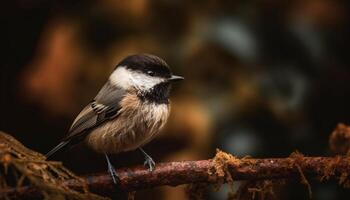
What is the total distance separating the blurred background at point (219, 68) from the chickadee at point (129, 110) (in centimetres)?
19

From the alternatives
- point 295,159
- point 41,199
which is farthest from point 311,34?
point 41,199

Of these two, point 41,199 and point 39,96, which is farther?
point 39,96

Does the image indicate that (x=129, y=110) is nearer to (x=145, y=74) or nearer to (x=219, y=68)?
(x=145, y=74)

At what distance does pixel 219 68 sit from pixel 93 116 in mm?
674

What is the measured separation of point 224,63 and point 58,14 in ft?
3.35

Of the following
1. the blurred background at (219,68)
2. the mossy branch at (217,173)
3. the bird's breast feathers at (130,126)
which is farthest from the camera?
the blurred background at (219,68)

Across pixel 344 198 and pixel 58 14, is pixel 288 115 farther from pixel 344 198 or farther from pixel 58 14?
pixel 58 14

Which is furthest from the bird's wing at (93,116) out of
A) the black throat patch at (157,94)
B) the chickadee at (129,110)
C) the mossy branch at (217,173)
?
the mossy branch at (217,173)

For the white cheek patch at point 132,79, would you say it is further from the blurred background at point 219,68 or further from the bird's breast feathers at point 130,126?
the blurred background at point 219,68

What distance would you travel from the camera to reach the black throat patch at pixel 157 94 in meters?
2.67

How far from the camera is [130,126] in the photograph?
260 centimetres

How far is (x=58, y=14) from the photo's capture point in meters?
3.20

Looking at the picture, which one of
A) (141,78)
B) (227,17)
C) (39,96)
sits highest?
(227,17)

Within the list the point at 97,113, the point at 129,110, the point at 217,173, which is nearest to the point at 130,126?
the point at 129,110
